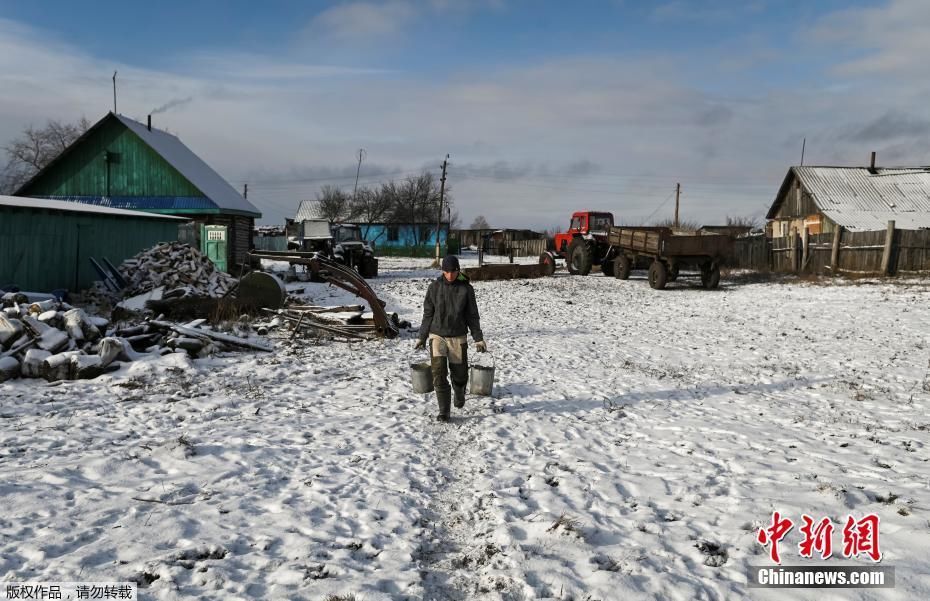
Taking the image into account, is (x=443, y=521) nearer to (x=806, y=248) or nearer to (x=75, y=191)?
(x=806, y=248)

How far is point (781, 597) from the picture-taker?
3.15 m

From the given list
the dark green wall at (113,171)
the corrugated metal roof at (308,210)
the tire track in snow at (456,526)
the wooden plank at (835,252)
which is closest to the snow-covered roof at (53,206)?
the dark green wall at (113,171)

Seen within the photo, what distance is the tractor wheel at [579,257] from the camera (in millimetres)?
23547

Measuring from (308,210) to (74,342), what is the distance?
60.3 m

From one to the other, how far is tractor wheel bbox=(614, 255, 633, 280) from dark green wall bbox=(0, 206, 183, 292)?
16.2 meters

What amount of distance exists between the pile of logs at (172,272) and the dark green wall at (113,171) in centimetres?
816

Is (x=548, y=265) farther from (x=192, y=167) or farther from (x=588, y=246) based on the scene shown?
(x=192, y=167)

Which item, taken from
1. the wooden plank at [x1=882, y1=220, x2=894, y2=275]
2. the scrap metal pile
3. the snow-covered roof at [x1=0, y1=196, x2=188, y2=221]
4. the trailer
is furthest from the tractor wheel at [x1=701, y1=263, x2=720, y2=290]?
the snow-covered roof at [x1=0, y1=196, x2=188, y2=221]

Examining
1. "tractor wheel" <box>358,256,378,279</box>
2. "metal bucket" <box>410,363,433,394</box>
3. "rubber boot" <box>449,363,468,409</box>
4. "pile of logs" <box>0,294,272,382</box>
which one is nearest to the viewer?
"rubber boot" <box>449,363,468,409</box>

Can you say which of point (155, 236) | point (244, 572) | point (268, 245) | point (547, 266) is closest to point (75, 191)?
point (155, 236)

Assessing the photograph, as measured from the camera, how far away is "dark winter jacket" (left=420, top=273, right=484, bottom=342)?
21.2 feet

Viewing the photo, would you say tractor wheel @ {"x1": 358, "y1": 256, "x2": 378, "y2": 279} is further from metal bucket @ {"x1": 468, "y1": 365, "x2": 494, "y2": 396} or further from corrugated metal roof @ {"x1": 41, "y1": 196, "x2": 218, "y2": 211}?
metal bucket @ {"x1": 468, "y1": 365, "x2": 494, "y2": 396}

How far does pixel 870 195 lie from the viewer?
3038 cm

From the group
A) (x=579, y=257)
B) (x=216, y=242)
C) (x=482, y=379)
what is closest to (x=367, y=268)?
(x=216, y=242)
